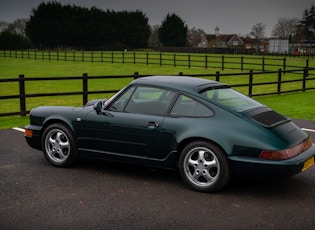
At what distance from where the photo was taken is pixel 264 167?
483 cm

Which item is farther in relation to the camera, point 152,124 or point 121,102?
point 121,102

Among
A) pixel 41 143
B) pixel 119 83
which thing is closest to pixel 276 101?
pixel 119 83

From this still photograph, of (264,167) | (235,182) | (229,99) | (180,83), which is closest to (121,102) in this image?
(180,83)

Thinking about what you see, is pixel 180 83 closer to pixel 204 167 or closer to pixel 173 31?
pixel 204 167

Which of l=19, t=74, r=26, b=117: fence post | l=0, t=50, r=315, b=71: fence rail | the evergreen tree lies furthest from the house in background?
l=19, t=74, r=26, b=117: fence post

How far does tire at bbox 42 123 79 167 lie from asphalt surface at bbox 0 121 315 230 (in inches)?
5.6

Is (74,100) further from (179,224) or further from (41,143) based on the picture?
(179,224)

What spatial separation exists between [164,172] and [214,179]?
1220 mm

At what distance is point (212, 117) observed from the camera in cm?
519

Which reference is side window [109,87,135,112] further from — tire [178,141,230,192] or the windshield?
tire [178,141,230,192]

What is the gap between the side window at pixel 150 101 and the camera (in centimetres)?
555

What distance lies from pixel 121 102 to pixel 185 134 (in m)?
1.10

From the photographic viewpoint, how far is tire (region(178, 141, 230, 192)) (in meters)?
5.01

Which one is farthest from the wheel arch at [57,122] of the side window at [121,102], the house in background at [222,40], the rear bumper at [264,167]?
the house in background at [222,40]
